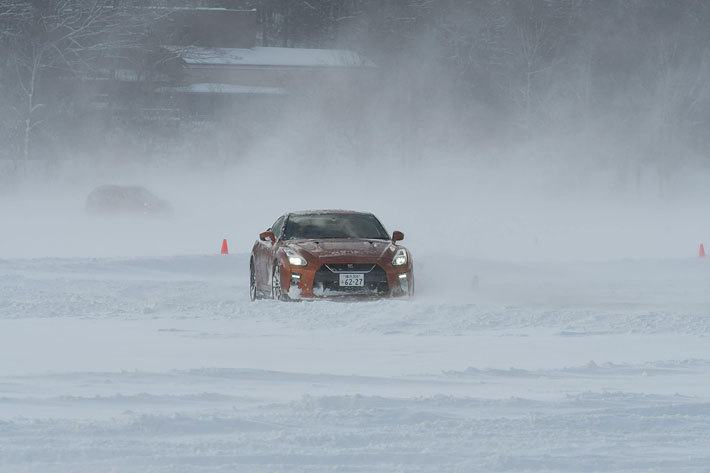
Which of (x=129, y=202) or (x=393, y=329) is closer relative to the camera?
(x=393, y=329)

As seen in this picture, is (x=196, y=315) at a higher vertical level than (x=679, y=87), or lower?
lower

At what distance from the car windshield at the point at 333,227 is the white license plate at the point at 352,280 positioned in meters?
1.32

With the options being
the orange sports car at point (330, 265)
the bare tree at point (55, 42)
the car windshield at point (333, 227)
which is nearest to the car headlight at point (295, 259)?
the orange sports car at point (330, 265)

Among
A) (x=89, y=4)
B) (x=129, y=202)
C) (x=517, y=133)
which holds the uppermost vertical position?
(x=89, y=4)

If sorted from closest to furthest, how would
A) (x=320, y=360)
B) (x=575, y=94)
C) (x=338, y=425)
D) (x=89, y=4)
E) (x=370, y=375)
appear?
(x=338, y=425) → (x=370, y=375) → (x=320, y=360) → (x=89, y=4) → (x=575, y=94)

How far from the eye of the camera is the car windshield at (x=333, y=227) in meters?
15.4

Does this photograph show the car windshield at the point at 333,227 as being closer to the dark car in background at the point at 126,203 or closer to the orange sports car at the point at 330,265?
the orange sports car at the point at 330,265

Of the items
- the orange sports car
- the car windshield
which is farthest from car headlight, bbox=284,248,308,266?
the car windshield

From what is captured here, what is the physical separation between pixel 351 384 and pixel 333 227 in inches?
283

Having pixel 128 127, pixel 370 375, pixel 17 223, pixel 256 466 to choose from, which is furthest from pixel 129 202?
pixel 256 466

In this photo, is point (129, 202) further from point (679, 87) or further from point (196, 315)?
point (679, 87)

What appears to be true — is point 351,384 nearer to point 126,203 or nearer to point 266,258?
point 266,258

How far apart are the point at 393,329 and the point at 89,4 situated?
5610 cm

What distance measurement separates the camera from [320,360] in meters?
9.97
